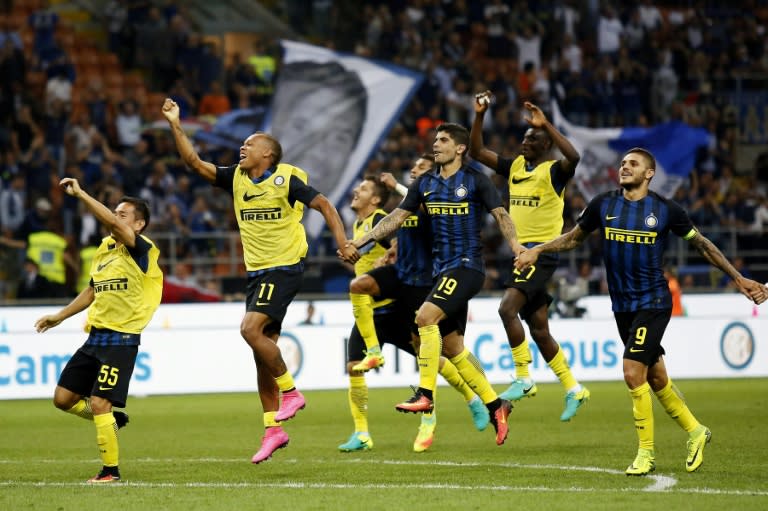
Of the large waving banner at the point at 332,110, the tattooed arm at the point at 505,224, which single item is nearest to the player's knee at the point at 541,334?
the tattooed arm at the point at 505,224

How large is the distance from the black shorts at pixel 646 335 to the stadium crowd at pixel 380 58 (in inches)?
519

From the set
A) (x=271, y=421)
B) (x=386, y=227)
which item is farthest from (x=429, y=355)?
(x=271, y=421)

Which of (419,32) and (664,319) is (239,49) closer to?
(419,32)

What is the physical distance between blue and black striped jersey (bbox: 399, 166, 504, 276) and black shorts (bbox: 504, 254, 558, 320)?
157cm

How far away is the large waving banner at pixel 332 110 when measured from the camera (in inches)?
891

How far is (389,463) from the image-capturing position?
426 inches

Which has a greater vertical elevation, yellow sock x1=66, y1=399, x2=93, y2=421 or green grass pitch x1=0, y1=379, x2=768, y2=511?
yellow sock x1=66, y1=399, x2=93, y2=421

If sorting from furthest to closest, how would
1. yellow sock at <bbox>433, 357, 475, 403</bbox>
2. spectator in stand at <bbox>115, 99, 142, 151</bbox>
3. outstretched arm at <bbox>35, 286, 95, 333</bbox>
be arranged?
spectator in stand at <bbox>115, 99, 142, 151</bbox>, yellow sock at <bbox>433, 357, 475, 403</bbox>, outstretched arm at <bbox>35, 286, 95, 333</bbox>

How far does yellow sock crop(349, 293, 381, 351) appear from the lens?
12.2 metres

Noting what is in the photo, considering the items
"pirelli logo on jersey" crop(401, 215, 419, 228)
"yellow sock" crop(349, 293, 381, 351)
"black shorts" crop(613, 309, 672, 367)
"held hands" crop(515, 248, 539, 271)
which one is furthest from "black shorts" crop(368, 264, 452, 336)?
"black shorts" crop(613, 309, 672, 367)

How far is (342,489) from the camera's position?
367 inches

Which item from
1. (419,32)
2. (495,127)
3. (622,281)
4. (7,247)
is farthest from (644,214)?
(419,32)

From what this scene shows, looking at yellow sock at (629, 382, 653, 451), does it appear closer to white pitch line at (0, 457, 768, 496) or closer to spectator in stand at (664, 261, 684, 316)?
white pitch line at (0, 457, 768, 496)

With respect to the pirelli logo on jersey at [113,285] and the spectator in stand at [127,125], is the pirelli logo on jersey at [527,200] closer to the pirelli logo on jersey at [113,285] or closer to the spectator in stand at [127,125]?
the pirelli logo on jersey at [113,285]
